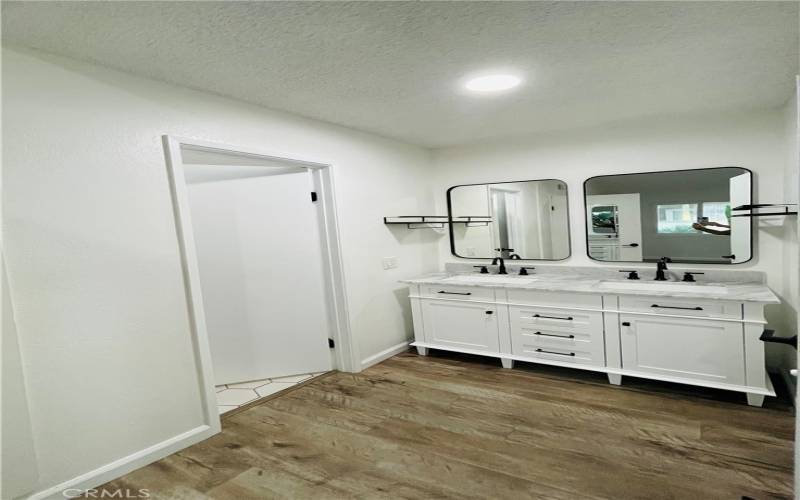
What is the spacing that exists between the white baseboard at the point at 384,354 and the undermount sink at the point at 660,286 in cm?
185

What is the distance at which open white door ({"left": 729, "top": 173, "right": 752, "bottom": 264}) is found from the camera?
3080 mm

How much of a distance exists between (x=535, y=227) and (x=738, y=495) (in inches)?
99.0

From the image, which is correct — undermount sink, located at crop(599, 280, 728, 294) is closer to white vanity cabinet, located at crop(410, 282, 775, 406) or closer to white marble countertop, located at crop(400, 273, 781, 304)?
white marble countertop, located at crop(400, 273, 781, 304)

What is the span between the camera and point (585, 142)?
3.68 meters

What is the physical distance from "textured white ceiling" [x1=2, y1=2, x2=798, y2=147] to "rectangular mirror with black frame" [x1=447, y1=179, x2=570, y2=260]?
3.82 feet

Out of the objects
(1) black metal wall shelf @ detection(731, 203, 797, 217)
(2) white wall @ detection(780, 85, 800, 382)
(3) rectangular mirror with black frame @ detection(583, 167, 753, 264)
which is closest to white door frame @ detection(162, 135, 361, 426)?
(3) rectangular mirror with black frame @ detection(583, 167, 753, 264)

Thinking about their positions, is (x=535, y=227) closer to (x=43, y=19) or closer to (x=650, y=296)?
(x=650, y=296)

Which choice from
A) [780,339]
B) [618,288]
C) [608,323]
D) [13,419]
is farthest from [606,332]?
[13,419]

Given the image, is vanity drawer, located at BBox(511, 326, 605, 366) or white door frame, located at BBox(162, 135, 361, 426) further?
vanity drawer, located at BBox(511, 326, 605, 366)

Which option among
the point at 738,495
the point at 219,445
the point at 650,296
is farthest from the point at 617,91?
the point at 219,445

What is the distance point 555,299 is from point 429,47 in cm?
210

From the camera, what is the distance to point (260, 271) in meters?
3.46

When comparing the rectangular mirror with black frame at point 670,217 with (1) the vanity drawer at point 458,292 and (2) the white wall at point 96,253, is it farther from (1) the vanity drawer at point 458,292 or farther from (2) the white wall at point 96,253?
(2) the white wall at point 96,253

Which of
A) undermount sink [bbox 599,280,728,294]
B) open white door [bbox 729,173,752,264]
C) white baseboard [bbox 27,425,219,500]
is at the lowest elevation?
white baseboard [bbox 27,425,219,500]
